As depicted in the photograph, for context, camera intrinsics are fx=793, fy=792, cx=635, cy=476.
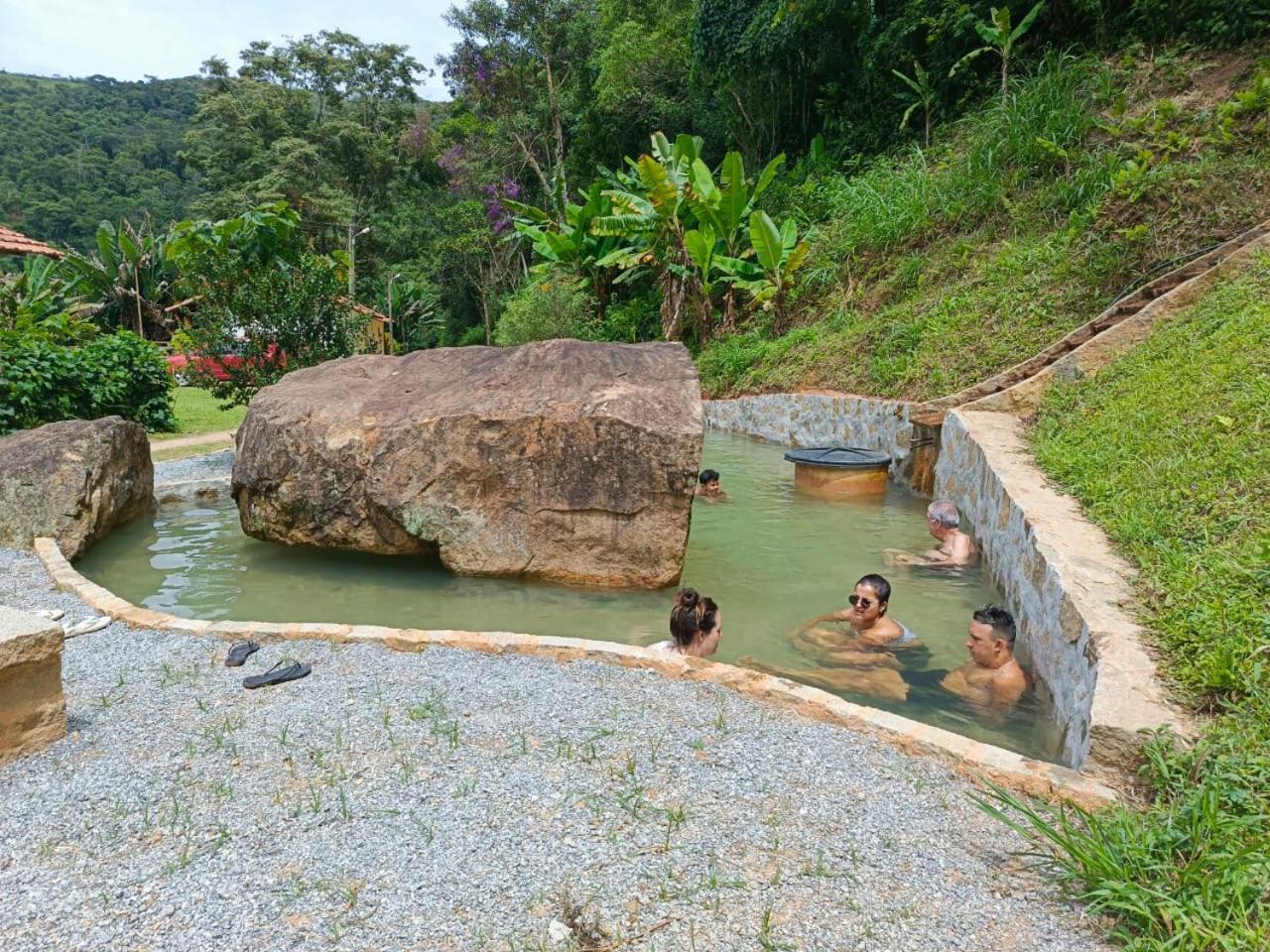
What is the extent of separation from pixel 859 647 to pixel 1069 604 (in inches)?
56.1

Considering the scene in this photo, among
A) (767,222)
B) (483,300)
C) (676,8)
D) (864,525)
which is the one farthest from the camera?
(483,300)

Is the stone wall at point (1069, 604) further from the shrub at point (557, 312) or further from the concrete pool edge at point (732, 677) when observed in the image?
the shrub at point (557, 312)

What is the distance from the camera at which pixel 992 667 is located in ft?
14.6

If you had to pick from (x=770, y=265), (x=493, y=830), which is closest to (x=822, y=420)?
(x=770, y=265)

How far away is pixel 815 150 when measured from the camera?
64.0ft

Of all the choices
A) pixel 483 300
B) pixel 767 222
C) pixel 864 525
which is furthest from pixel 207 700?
pixel 483 300

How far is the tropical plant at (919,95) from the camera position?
16078 mm

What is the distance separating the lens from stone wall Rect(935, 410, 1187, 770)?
118 inches

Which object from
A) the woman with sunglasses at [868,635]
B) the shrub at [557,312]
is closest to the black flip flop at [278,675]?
the woman with sunglasses at [868,635]

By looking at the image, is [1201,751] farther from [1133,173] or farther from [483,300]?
[483,300]

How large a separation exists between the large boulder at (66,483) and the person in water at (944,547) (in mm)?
6839

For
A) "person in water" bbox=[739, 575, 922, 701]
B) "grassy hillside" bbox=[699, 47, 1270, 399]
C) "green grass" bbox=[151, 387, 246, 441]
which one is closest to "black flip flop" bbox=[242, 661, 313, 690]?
"person in water" bbox=[739, 575, 922, 701]

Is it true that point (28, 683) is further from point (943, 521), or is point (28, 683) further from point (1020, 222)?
point (1020, 222)

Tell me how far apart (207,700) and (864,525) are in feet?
20.0
